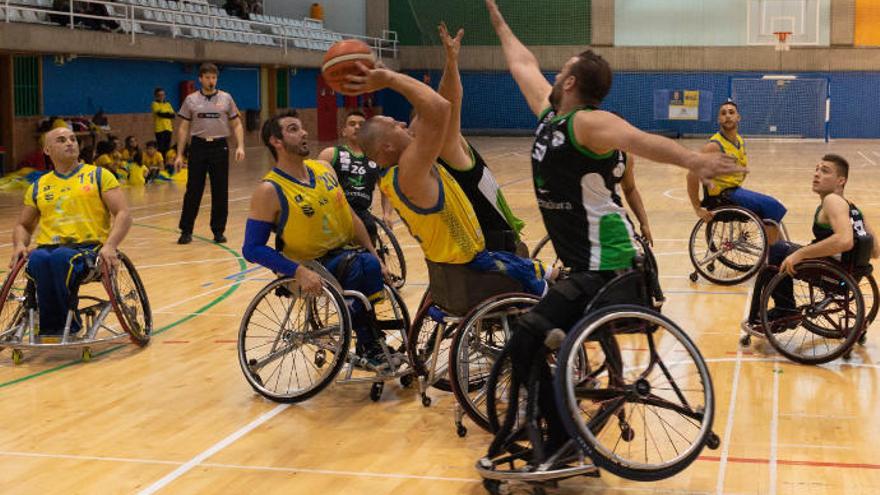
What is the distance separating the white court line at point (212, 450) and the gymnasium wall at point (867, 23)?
1051 inches

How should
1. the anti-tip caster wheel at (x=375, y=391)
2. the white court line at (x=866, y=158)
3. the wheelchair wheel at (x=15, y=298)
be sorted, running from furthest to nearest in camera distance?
the white court line at (x=866, y=158) → the wheelchair wheel at (x=15, y=298) → the anti-tip caster wheel at (x=375, y=391)

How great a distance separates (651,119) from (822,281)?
80.4 ft

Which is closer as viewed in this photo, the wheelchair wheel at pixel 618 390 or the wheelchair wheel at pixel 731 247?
the wheelchair wheel at pixel 618 390

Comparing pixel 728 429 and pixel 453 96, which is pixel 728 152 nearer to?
pixel 728 429

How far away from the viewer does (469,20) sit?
99.8 ft

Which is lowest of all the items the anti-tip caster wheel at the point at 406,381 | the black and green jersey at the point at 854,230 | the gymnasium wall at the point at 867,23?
the anti-tip caster wheel at the point at 406,381

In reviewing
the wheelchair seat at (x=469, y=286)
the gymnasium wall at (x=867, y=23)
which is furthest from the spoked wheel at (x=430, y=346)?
the gymnasium wall at (x=867, y=23)

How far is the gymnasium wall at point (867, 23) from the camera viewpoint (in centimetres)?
2856

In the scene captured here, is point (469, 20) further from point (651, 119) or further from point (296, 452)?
point (296, 452)

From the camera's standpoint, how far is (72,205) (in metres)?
6.02

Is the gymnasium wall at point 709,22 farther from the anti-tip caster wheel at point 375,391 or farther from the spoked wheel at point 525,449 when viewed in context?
the spoked wheel at point 525,449

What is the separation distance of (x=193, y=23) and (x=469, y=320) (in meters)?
18.4

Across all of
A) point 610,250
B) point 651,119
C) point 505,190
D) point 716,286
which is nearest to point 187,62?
point 505,190

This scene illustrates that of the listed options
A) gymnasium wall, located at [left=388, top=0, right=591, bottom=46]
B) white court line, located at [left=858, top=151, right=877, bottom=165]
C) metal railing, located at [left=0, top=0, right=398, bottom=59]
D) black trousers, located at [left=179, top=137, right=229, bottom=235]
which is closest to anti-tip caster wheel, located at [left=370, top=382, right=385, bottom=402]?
black trousers, located at [left=179, top=137, right=229, bottom=235]
